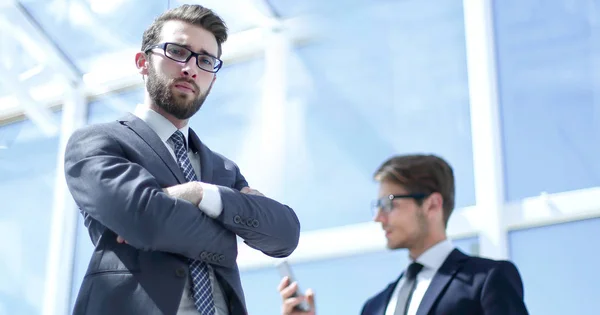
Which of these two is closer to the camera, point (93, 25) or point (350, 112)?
point (350, 112)

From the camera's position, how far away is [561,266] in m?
3.62

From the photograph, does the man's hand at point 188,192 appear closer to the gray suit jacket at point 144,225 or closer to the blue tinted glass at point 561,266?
the gray suit jacket at point 144,225

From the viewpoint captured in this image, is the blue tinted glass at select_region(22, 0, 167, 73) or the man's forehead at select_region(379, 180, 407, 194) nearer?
the man's forehead at select_region(379, 180, 407, 194)

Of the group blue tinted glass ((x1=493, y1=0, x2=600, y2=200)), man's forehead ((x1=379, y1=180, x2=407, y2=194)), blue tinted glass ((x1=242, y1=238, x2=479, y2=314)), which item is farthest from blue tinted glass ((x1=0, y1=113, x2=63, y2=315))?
man's forehead ((x1=379, y1=180, x2=407, y2=194))

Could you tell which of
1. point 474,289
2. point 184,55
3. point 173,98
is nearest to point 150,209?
point 173,98

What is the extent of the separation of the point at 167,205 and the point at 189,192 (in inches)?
3.6

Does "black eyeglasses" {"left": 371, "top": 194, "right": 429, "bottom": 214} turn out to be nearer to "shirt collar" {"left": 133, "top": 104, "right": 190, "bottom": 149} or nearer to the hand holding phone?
"shirt collar" {"left": 133, "top": 104, "right": 190, "bottom": 149}

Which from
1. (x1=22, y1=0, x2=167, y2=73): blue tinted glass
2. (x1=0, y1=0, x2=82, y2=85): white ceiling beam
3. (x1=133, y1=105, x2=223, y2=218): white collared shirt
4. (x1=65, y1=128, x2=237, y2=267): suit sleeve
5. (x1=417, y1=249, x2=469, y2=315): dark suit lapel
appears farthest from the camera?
(x1=0, y1=0, x2=82, y2=85): white ceiling beam

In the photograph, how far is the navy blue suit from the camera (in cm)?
236

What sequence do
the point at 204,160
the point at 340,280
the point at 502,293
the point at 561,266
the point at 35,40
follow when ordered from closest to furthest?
the point at 204,160, the point at 502,293, the point at 561,266, the point at 340,280, the point at 35,40

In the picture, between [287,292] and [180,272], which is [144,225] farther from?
[287,292]

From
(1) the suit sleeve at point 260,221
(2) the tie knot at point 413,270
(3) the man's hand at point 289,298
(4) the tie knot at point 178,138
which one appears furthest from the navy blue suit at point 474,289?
(4) the tie knot at point 178,138

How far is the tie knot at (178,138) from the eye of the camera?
2.07 metres

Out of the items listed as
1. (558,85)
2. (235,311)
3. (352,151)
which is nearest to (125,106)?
(352,151)
